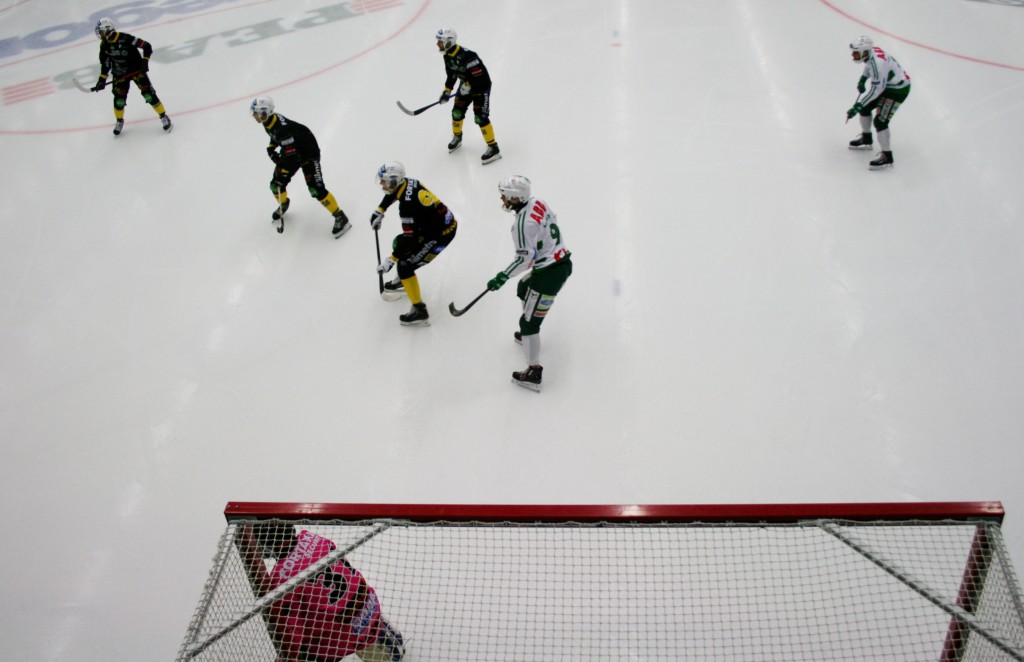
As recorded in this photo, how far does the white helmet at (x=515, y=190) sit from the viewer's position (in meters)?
3.60

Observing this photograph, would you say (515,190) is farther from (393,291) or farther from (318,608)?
(318,608)

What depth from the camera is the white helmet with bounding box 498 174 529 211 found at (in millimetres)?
3596

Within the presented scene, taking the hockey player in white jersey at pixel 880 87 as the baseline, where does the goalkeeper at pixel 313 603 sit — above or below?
below

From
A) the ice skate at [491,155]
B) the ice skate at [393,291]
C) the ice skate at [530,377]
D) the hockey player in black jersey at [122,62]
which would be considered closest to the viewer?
the ice skate at [530,377]

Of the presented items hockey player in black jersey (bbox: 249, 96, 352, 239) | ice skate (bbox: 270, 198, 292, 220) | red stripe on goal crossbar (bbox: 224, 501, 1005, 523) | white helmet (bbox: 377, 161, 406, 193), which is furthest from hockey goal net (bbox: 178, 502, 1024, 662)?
ice skate (bbox: 270, 198, 292, 220)

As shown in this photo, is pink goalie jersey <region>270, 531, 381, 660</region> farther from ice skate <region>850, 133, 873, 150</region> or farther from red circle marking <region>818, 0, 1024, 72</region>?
red circle marking <region>818, 0, 1024, 72</region>

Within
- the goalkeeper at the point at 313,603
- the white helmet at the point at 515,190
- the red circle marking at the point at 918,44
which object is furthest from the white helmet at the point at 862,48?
the goalkeeper at the point at 313,603

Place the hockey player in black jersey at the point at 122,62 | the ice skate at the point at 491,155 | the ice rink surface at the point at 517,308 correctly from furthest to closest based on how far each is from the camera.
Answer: the hockey player in black jersey at the point at 122,62
the ice skate at the point at 491,155
the ice rink surface at the point at 517,308

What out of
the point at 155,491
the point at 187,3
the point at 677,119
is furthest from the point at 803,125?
the point at 187,3

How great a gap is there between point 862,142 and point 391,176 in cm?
449

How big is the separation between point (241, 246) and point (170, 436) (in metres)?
2.14

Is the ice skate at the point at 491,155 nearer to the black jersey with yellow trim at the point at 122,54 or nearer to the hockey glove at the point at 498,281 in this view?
the hockey glove at the point at 498,281

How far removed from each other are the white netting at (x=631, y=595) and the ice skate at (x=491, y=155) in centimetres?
411

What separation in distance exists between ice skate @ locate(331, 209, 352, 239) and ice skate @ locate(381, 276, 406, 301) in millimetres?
999
